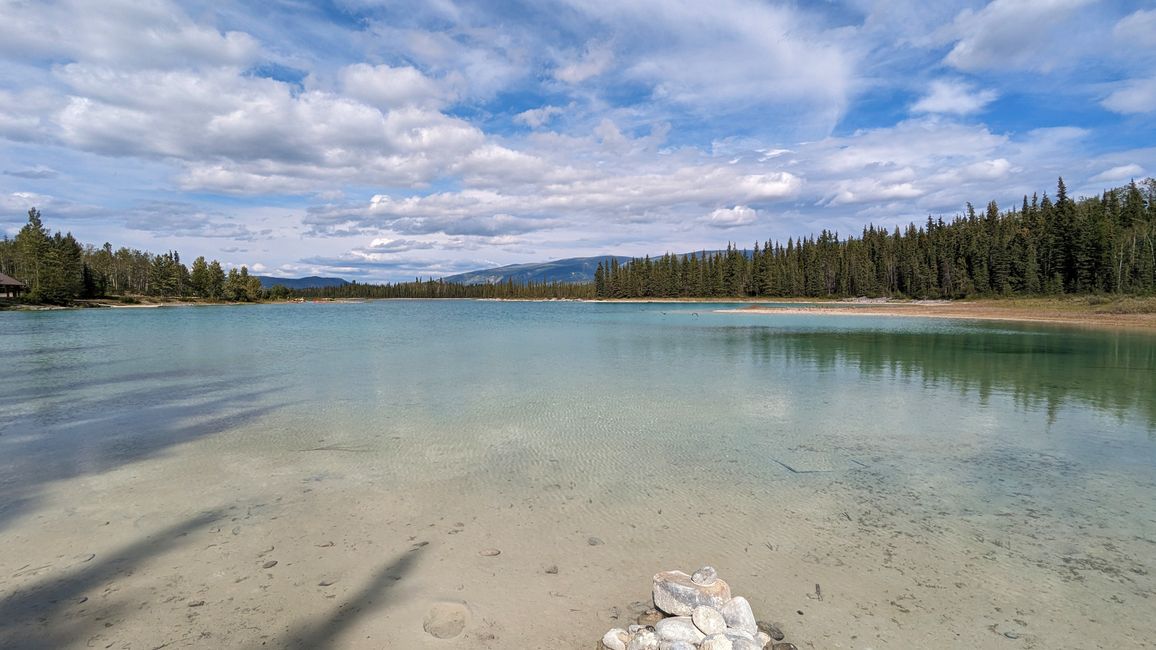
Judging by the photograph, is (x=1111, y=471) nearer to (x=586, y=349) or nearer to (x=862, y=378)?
(x=862, y=378)

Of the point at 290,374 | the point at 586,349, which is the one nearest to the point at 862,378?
the point at 586,349

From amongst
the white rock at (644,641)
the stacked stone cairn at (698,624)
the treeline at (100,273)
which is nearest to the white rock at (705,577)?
the stacked stone cairn at (698,624)

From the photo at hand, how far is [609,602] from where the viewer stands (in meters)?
4.64

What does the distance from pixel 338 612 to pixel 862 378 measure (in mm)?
16844

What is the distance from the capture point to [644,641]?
3916 millimetres

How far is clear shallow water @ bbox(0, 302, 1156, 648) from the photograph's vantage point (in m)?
A: 4.66

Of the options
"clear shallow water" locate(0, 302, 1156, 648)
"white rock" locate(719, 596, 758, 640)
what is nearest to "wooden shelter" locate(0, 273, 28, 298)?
"clear shallow water" locate(0, 302, 1156, 648)

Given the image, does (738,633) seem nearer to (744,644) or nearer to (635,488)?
(744,644)

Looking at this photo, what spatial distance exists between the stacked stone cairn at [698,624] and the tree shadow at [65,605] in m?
4.08

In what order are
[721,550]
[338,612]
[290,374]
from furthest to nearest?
[290,374]
[721,550]
[338,612]

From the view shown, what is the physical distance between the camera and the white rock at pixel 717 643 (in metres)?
3.76

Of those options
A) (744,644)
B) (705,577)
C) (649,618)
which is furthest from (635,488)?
(744,644)

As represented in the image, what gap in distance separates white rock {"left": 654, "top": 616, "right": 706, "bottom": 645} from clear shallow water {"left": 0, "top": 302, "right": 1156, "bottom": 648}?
1.98 feet

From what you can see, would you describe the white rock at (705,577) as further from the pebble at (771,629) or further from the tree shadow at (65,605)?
the tree shadow at (65,605)
